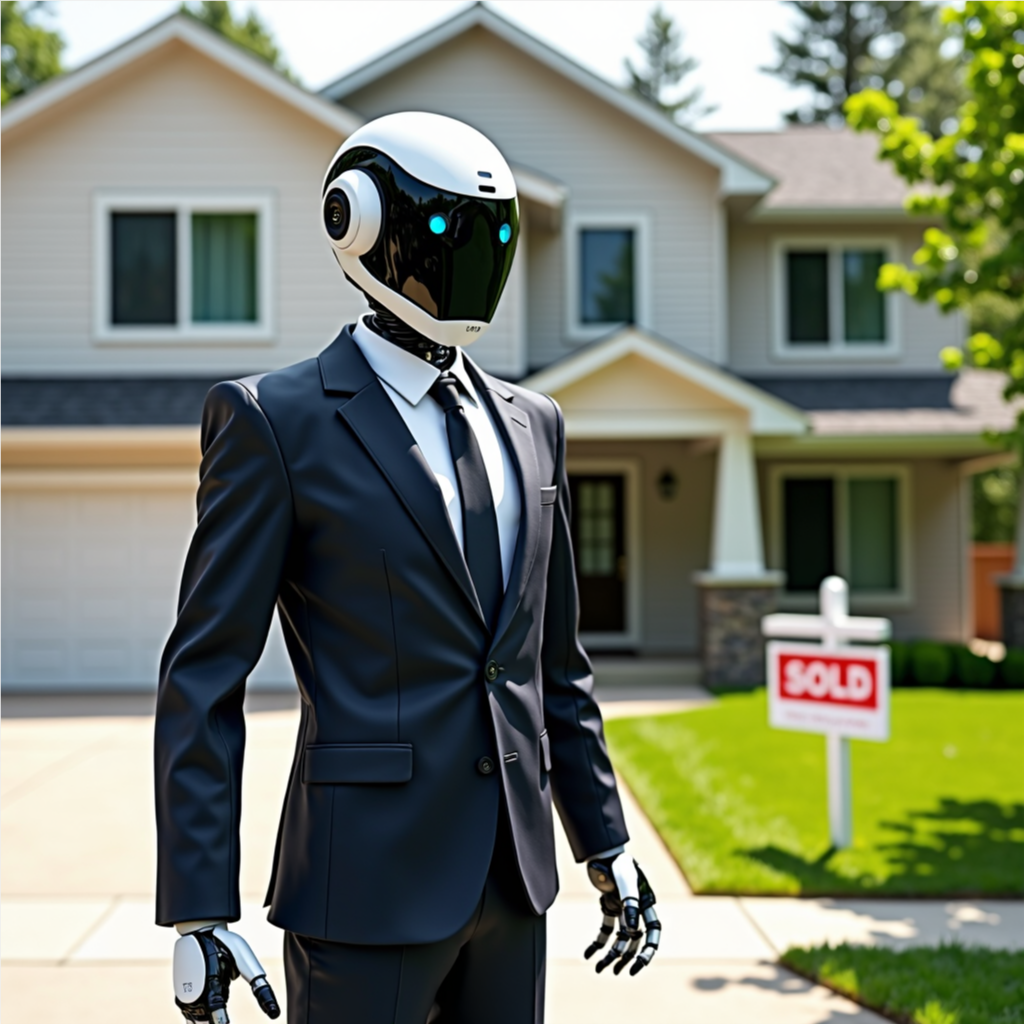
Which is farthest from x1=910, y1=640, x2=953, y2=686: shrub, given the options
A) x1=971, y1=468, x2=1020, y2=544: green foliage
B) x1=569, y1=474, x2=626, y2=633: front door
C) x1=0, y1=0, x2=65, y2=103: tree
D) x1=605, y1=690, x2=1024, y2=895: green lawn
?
x1=0, y1=0, x2=65, y2=103: tree

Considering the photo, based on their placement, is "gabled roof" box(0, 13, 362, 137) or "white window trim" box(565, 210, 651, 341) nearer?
"gabled roof" box(0, 13, 362, 137)

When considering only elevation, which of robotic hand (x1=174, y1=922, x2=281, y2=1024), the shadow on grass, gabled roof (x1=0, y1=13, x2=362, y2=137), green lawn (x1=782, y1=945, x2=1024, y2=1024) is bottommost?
the shadow on grass

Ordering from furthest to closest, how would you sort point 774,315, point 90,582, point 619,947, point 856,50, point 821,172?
point 856,50
point 821,172
point 774,315
point 90,582
point 619,947

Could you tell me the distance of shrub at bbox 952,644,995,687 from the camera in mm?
12852

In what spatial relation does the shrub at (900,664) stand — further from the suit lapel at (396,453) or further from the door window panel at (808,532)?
the suit lapel at (396,453)

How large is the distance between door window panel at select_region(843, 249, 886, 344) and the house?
3 centimetres

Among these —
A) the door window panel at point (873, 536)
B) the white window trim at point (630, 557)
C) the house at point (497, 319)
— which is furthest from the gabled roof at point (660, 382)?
the door window panel at point (873, 536)

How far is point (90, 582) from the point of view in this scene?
41.5ft

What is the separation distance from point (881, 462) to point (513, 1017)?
14599 mm

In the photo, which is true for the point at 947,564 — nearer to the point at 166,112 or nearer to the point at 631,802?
the point at 631,802

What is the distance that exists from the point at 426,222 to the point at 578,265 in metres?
12.9

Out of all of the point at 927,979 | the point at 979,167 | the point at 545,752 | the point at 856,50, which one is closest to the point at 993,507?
the point at 856,50

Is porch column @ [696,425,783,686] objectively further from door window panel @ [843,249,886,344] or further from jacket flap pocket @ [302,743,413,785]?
jacket flap pocket @ [302,743,413,785]

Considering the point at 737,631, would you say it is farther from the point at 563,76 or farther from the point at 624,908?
the point at 624,908
